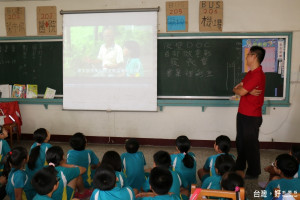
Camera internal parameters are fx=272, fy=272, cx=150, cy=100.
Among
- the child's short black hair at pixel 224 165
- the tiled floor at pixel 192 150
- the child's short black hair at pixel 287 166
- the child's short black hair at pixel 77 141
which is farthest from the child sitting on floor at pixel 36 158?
the child's short black hair at pixel 287 166

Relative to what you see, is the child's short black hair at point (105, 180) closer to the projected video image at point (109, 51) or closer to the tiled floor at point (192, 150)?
the tiled floor at point (192, 150)

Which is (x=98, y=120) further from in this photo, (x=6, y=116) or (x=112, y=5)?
(x=112, y=5)

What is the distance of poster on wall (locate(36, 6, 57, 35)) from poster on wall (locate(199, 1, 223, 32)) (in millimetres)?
2435

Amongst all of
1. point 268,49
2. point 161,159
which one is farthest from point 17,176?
point 268,49

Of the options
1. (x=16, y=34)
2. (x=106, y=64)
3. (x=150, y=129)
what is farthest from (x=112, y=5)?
(x=150, y=129)

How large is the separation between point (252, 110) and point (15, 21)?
415cm

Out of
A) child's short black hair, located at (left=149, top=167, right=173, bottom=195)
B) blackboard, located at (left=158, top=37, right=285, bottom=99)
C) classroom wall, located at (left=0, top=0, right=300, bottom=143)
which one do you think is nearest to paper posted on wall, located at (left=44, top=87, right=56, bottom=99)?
classroom wall, located at (left=0, top=0, right=300, bottom=143)

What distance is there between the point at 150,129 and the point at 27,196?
255 centimetres

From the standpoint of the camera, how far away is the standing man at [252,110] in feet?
9.64

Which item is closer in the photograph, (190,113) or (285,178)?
(285,178)

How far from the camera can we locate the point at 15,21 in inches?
186

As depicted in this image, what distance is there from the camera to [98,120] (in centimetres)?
471

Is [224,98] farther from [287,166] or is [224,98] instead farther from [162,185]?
[162,185]

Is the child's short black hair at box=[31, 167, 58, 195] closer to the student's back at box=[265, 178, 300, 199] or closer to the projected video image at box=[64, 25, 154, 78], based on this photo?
the student's back at box=[265, 178, 300, 199]
